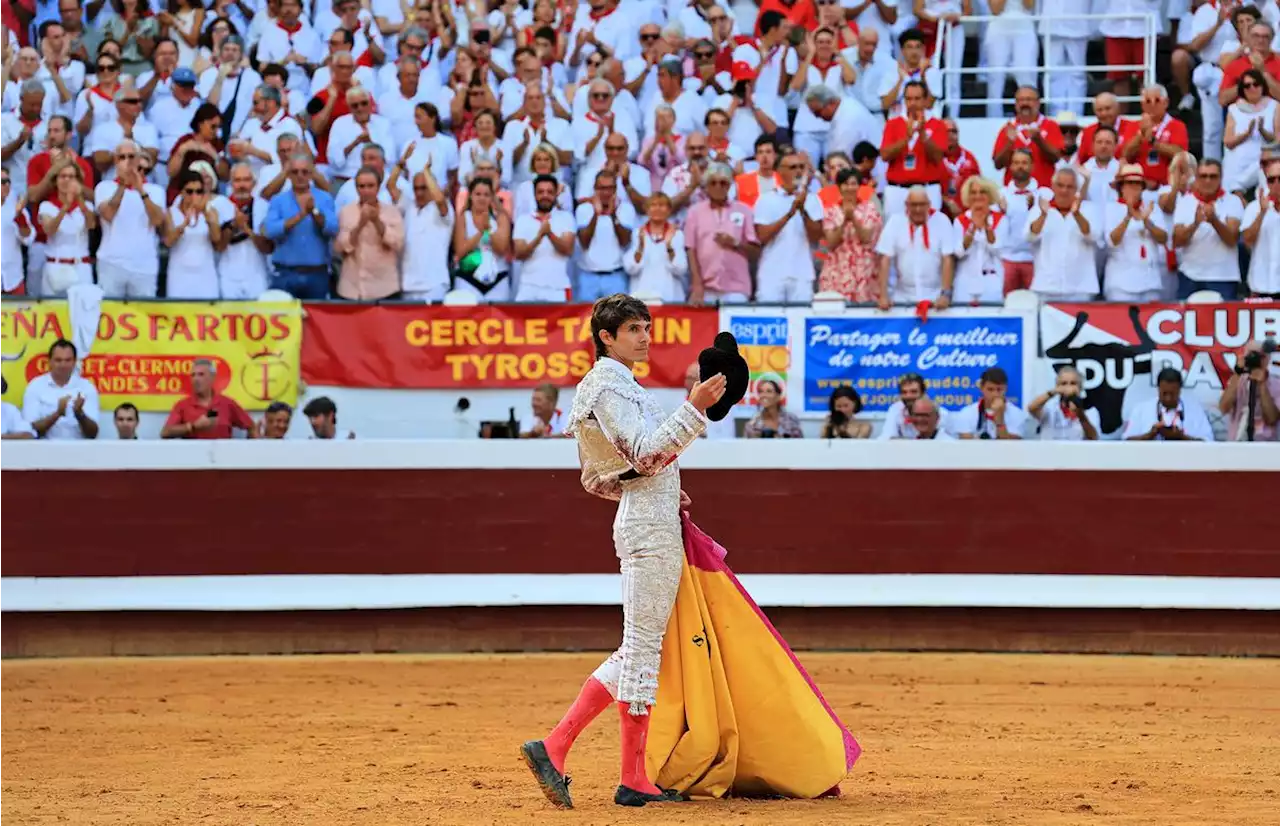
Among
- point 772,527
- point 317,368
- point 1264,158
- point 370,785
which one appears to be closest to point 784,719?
point 370,785

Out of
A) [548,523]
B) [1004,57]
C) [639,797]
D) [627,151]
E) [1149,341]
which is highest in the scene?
[1004,57]

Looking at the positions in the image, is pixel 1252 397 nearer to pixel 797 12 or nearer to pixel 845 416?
pixel 845 416

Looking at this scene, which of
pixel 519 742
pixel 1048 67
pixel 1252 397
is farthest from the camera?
pixel 1048 67

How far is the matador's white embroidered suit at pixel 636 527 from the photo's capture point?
4473 mm

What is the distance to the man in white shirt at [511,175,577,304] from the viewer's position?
9.33 m

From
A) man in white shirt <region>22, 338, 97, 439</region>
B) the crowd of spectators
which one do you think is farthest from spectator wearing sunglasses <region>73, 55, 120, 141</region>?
man in white shirt <region>22, 338, 97, 439</region>

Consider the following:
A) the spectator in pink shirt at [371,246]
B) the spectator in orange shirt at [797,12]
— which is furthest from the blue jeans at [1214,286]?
the spectator in pink shirt at [371,246]

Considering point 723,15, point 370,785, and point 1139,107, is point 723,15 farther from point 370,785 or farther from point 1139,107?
point 370,785

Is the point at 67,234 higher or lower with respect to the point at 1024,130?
lower

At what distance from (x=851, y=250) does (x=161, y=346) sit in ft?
11.3

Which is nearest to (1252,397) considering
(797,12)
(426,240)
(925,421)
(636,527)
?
(925,421)

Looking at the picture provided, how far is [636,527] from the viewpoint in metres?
4.52

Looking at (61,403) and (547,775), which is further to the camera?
(61,403)

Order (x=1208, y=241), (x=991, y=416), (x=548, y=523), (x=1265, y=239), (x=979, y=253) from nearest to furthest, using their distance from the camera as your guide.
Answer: (x=991, y=416) → (x=548, y=523) → (x=1265, y=239) → (x=1208, y=241) → (x=979, y=253)
